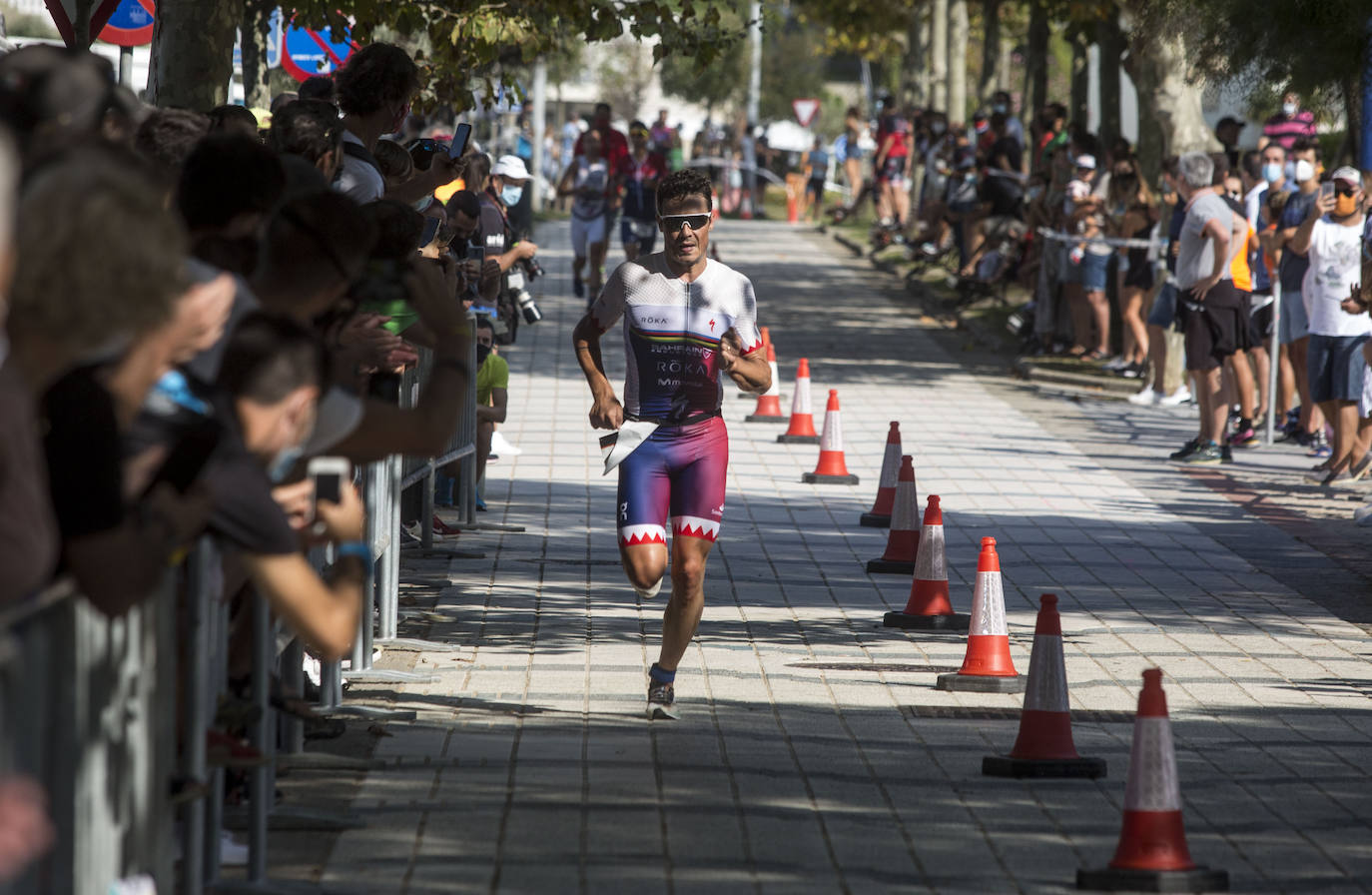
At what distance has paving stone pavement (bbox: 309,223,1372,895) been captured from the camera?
18.4ft

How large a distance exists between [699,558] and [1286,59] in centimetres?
595

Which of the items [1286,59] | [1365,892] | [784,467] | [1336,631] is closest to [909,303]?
[784,467]

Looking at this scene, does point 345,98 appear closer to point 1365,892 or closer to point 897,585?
point 897,585

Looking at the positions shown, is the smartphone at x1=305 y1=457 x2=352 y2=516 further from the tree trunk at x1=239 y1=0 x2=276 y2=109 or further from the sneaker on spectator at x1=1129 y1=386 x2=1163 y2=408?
the sneaker on spectator at x1=1129 y1=386 x2=1163 y2=408

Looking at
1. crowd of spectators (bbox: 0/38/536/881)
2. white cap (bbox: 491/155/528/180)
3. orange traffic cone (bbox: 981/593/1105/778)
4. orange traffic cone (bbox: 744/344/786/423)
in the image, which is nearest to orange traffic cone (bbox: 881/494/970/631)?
orange traffic cone (bbox: 981/593/1105/778)

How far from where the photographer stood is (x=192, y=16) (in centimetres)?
887

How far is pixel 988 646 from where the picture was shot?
795cm

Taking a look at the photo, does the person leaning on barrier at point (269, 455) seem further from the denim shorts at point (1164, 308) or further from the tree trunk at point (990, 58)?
the tree trunk at point (990, 58)

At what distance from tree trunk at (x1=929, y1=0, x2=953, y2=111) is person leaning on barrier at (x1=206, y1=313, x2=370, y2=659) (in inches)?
1342

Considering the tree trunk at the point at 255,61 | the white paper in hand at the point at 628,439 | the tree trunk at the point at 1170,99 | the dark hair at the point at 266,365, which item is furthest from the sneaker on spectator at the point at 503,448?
the dark hair at the point at 266,365

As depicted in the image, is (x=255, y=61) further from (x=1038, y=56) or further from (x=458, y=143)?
→ (x=1038, y=56)

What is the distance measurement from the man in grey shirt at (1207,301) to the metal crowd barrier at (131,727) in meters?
10.4

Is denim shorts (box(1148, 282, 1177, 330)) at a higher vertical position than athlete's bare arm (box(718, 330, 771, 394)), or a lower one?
lower

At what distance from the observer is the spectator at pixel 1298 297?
47.7ft
